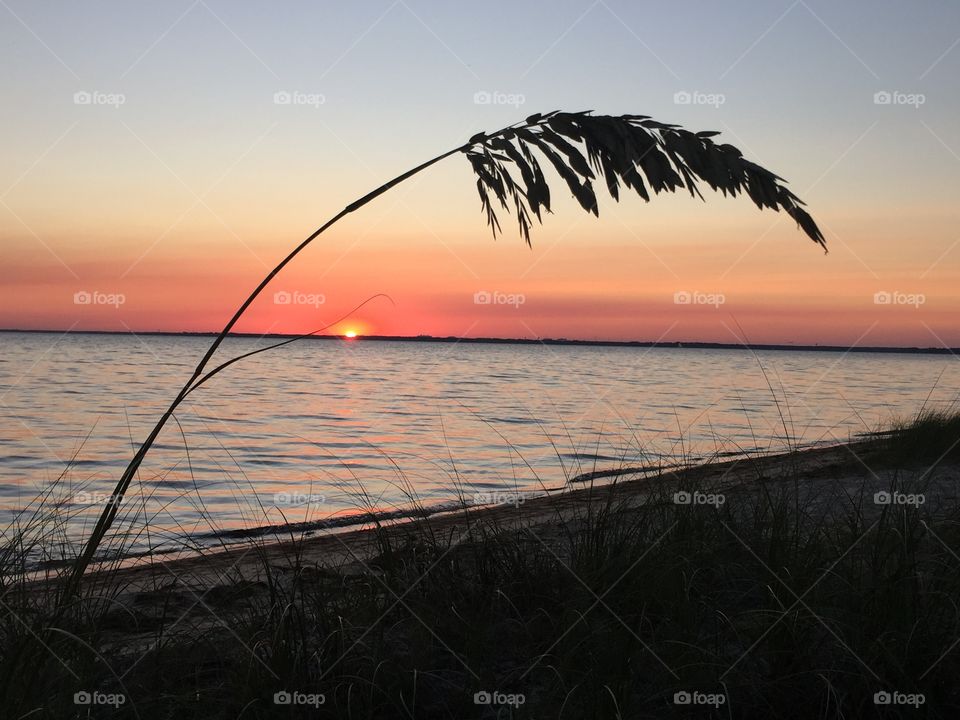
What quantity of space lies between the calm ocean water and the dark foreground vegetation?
2.19 feet

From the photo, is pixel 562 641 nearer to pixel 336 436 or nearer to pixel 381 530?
pixel 381 530

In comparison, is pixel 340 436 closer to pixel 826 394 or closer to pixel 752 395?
pixel 752 395

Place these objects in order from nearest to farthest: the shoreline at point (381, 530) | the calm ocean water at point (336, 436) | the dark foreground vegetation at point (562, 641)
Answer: the dark foreground vegetation at point (562, 641)
the shoreline at point (381, 530)
the calm ocean water at point (336, 436)

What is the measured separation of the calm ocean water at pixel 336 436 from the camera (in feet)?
34.9

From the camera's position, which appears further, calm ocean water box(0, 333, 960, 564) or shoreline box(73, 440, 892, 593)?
calm ocean water box(0, 333, 960, 564)

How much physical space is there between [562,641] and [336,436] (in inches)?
687

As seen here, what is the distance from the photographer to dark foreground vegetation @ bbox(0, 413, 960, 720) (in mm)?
3303

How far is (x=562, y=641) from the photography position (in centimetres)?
376

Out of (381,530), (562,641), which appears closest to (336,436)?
(381,530)

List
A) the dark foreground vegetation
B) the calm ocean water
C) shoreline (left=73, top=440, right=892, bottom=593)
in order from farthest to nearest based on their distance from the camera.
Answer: the calm ocean water
shoreline (left=73, top=440, right=892, bottom=593)
the dark foreground vegetation

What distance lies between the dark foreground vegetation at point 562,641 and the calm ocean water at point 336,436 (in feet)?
2.19

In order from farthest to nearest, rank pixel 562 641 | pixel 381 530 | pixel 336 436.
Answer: pixel 336 436 → pixel 381 530 → pixel 562 641

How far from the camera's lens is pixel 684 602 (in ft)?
12.9

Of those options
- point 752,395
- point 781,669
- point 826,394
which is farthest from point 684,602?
point 826,394
